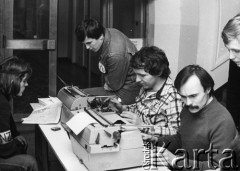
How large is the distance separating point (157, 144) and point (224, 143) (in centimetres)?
47

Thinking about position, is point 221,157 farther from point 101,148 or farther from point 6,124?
point 6,124

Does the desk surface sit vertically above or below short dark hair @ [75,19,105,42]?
below

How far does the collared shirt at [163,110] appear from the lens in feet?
7.91

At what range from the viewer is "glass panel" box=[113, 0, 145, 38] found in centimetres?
535

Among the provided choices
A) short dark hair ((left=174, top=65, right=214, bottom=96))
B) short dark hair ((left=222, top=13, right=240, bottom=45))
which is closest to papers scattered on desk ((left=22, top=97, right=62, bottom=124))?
short dark hair ((left=174, top=65, right=214, bottom=96))

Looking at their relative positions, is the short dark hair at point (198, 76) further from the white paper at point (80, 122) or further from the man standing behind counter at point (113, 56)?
the man standing behind counter at point (113, 56)

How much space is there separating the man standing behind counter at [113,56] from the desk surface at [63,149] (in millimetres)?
586

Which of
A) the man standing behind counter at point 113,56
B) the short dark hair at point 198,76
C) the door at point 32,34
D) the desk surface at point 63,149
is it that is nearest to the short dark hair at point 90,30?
the man standing behind counter at point 113,56

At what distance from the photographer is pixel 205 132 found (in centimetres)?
205

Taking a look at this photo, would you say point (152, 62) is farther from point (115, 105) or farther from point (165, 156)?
point (165, 156)

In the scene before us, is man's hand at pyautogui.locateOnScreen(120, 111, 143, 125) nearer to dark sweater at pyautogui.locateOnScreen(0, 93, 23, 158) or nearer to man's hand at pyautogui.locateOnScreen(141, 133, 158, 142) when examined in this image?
man's hand at pyautogui.locateOnScreen(141, 133, 158, 142)

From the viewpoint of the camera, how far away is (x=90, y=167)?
2029 mm

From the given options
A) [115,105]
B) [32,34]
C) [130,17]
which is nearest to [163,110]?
[115,105]

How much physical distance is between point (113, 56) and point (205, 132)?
1263 mm
